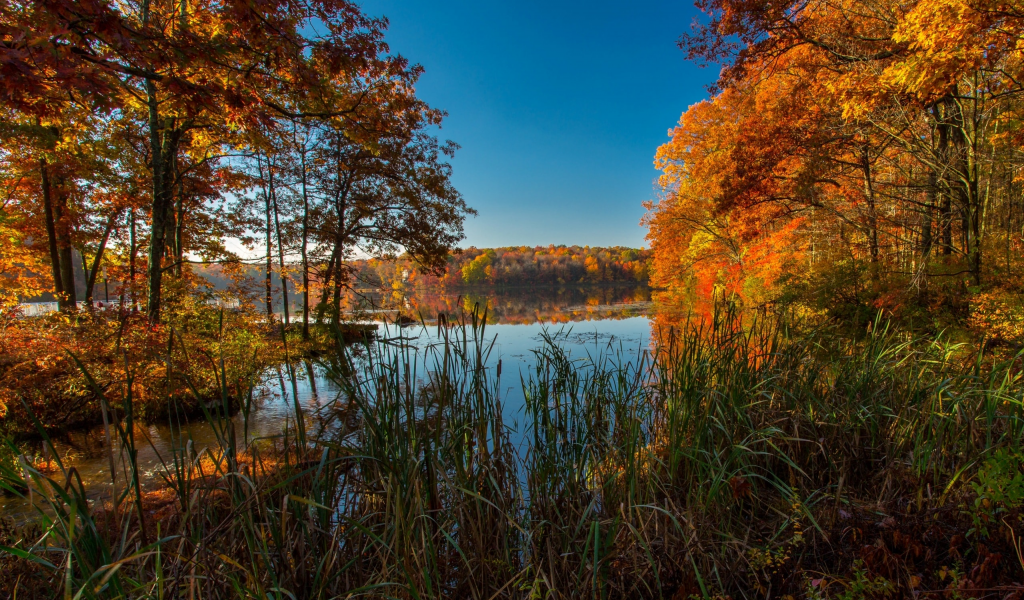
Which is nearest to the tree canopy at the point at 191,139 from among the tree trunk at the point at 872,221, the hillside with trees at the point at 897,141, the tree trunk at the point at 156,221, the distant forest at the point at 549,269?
the tree trunk at the point at 156,221

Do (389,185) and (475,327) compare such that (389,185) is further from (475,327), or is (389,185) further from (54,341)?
(475,327)

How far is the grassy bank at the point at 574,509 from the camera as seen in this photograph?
1.43 metres

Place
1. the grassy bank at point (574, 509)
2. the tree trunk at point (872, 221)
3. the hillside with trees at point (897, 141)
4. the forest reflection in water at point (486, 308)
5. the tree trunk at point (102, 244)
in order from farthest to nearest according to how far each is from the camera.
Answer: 1. the tree trunk at point (102, 244)
2. the tree trunk at point (872, 221)
3. the hillside with trees at point (897, 141)
4. the forest reflection in water at point (486, 308)
5. the grassy bank at point (574, 509)

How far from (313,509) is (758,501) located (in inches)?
89.6

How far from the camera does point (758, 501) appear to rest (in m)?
2.25

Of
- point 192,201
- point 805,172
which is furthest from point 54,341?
point 805,172

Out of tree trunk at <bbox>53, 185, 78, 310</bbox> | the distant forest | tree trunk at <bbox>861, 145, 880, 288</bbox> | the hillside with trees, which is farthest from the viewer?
the distant forest

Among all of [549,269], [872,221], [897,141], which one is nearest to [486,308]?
[897,141]

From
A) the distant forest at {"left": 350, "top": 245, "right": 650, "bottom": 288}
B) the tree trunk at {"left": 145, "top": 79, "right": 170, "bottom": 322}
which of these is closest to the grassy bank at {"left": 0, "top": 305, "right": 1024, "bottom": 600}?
the tree trunk at {"left": 145, "top": 79, "right": 170, "bottom": 322}

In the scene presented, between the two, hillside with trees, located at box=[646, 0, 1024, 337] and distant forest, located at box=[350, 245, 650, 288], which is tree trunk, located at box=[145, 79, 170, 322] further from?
distant forest, located at box=[350, 245, 650, 288]

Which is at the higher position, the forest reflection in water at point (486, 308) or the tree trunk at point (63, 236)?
the tree trunk at point (63, 236)

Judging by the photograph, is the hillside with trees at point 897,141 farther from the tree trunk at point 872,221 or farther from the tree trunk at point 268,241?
the tree trunk at point 268,241

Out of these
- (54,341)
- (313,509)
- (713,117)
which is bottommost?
(313,509)

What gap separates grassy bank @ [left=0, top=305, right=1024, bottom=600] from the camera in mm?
1434
